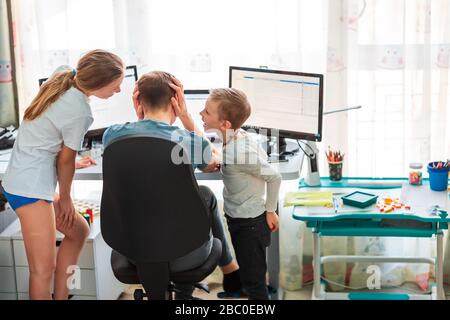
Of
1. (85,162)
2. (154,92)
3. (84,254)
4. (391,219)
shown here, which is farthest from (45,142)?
(391,219)

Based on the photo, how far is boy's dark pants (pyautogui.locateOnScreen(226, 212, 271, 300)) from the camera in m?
2.71

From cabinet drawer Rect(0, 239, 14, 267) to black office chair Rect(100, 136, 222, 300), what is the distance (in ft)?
2.89

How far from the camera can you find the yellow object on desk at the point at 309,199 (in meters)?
2.93

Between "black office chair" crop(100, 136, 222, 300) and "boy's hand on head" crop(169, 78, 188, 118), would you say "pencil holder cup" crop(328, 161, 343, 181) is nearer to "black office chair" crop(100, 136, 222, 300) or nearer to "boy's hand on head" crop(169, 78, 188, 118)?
"boy's hand on head" crop(169, 78, 188, 118)

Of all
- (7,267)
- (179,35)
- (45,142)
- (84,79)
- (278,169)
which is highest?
(179,35)

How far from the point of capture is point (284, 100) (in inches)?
123

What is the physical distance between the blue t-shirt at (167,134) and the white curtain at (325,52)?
42.6 inches

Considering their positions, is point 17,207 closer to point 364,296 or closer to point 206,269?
point 206,269

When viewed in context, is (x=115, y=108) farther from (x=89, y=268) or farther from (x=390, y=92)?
(x=390, y=92)

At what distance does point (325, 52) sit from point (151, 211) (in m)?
1.48

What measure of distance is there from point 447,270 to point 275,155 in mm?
1020

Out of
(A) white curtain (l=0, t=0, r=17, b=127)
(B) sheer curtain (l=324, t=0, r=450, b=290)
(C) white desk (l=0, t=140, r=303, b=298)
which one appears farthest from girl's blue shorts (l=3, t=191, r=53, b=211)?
(B) sheer curtain (l=324, t=0, r=450, b=290)

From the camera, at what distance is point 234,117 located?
2.68 m
